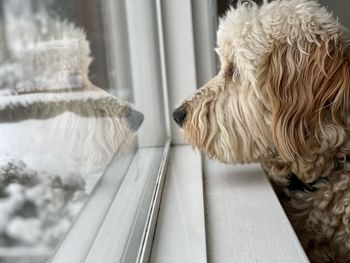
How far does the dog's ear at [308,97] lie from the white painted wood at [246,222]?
110mm

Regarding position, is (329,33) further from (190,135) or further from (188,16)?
(188,16)

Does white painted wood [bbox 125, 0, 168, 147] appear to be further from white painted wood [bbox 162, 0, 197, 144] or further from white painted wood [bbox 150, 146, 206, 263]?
white painted wood [bbox 150, 146, 206, 263]

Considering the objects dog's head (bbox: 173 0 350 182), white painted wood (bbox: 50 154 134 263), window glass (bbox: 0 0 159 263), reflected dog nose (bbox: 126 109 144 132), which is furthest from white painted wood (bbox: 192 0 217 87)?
white painted wood (bbox: 50 154 134 263)

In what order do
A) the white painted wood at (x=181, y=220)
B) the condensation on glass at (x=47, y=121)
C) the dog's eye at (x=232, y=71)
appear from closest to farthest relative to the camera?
1. the condensation on glass at (x=47, y=121)
2. the white painted wood at (x=181, y=220)
3. the dog's eye at (x=232, y=71)

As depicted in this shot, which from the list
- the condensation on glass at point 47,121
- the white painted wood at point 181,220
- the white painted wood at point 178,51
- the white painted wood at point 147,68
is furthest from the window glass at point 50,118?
the white painted wood at point 178,51

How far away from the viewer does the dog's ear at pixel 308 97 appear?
94 centimetres

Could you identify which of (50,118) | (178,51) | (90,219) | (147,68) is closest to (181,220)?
(90,219)

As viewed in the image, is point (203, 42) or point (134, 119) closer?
point (134, 119)

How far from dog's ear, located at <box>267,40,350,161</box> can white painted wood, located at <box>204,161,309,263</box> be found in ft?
0.36

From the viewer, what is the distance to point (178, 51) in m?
1.40

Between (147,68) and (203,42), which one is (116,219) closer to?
(147,68)

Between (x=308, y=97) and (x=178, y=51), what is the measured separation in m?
0.54

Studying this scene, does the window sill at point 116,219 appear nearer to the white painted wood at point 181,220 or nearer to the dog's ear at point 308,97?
the white painted wood at point 181,220

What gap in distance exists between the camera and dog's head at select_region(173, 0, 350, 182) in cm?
95
